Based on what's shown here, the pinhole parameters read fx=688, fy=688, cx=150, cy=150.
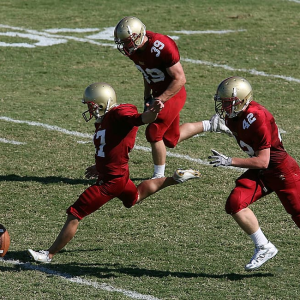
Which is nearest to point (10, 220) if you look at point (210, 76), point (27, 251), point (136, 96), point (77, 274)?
point (27, 251)

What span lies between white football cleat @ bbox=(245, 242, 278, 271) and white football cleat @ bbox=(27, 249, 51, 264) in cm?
145

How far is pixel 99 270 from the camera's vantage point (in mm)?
4977

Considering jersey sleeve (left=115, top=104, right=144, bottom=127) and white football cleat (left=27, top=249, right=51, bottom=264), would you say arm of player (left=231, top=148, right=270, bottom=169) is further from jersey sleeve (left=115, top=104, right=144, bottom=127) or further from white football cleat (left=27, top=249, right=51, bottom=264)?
white football cleat (left=27, top=249, right=51, bottom=264)

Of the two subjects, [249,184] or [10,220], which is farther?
[10,220]

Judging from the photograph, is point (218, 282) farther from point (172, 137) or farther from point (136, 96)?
point (136, 96)

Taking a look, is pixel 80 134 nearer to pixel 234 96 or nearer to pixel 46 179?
pixel 46 179

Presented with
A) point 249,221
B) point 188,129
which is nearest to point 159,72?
point 188,129

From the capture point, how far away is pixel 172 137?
6891 mm

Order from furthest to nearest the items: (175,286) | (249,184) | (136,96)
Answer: (136,96)
(249,184)
(175,286)

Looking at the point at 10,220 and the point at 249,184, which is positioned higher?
the point at 249,184

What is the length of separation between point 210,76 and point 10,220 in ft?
19.0

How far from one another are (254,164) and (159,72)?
2111 mm

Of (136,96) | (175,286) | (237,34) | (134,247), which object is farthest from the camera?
(237,34)

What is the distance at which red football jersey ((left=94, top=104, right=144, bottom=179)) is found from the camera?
16.5 ft
